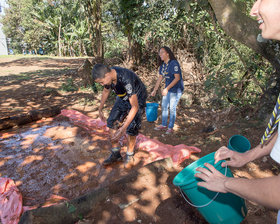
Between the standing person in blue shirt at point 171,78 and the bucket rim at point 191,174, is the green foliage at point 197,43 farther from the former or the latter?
the bucket rim at point 191,174

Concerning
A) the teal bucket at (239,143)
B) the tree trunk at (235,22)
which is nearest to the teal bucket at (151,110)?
the tree trunk at (235,22)

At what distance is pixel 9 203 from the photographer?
6.83ft

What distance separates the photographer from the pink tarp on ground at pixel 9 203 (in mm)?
1965

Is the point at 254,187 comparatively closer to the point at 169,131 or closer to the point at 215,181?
the point at 215,181

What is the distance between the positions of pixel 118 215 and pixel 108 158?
1100 mm

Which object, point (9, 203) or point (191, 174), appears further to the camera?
point (9, 203)

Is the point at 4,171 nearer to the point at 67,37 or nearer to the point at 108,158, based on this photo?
the point at 108,158

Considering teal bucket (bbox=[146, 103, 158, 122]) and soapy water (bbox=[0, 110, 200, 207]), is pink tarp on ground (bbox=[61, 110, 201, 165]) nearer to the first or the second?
soapy water (bbox=[0, 110, 200, 207])

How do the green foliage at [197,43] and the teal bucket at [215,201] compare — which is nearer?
the teal bucket at [215,201]

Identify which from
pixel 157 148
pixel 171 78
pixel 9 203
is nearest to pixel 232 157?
pixel 157 148

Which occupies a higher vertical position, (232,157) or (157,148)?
(232,157)

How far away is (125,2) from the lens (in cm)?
792

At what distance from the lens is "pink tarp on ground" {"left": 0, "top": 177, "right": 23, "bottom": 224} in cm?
196

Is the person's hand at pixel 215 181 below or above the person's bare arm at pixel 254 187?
below
